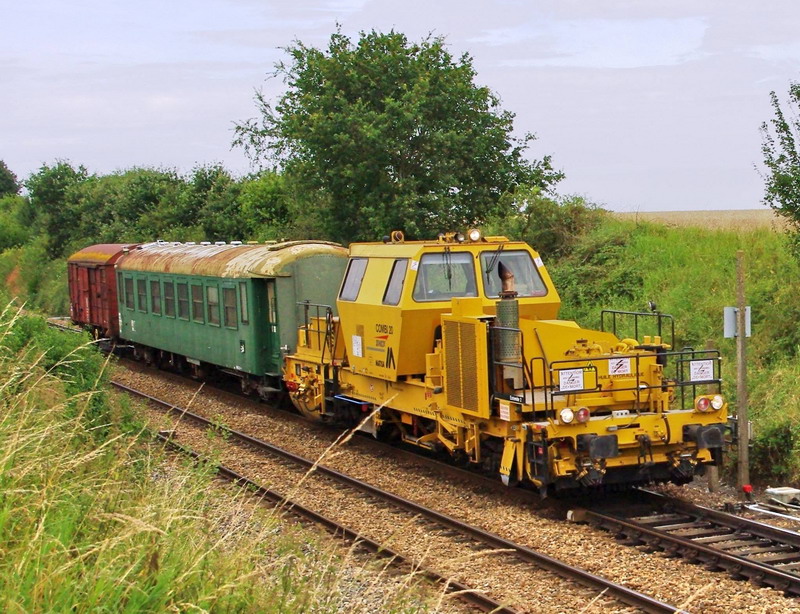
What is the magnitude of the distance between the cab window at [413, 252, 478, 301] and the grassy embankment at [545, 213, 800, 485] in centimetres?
299

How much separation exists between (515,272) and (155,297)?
12.1 metres

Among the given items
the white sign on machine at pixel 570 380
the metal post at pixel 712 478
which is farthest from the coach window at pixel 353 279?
the metal post at pixel 712 478

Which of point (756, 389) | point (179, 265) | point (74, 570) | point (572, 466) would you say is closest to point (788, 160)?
point (756, 389)

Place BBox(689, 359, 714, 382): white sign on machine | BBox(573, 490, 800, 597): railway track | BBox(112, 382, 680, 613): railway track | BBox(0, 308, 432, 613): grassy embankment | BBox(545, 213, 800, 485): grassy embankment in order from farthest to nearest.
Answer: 1. BBox(545, 213, 800, 485): grassy embankment
2. BBox(689, 359, 714, 382): white sign on machine
3. BBox(573, 490, 800, 597): railway track
4. BBox(112, 382, 680, 613): railway track
5. BBox(0, 308, 432, 613): grassy embankment

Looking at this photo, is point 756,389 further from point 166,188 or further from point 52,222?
point 52,222

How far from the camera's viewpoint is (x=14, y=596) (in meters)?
4.16

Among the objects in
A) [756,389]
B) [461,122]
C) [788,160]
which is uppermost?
[461,122]

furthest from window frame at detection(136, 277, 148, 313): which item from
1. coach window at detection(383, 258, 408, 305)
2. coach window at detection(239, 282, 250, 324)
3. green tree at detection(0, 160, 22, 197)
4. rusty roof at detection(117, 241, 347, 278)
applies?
green tree at detection(0, 160, 22, 197)

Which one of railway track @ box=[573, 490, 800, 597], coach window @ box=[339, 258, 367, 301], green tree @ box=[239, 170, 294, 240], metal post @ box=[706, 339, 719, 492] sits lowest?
metal post @ box=[706, 339, 719, 492]

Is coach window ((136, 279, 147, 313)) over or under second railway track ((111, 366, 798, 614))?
over

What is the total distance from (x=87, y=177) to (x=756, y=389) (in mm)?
46580

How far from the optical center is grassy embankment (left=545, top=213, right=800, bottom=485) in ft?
40.7

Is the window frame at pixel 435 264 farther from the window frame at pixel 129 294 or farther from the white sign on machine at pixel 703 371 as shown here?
the window frame at pixel 129 294

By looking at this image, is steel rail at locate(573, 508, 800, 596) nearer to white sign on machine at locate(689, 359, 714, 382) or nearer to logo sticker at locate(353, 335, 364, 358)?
white sign on machine at locate(689, 359, 714, 382)
